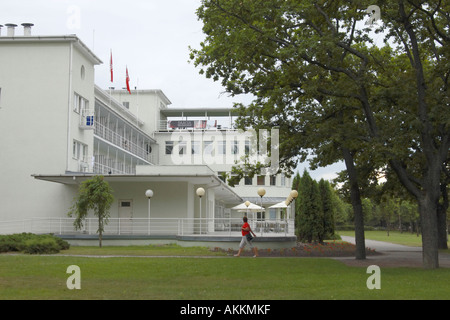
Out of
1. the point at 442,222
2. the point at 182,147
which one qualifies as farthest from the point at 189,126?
the point at 442,222

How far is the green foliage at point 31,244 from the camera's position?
68.7 feet

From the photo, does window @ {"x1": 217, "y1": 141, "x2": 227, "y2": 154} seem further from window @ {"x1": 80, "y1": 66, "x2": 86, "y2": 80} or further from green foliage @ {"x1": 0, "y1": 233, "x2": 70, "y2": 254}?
green foliage @ {"x1": 0, "y1": 233, "x2": 70, "y2": 254}

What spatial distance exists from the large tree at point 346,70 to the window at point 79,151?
17206mm

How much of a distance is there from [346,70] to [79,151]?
21754mm

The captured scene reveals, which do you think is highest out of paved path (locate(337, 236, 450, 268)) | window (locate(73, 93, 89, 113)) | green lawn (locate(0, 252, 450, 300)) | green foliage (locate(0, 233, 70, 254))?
window (locate(73, 93, 89, 113))

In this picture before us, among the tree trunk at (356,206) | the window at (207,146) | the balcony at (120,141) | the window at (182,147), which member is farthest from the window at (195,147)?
the tree trunk at (356,206)

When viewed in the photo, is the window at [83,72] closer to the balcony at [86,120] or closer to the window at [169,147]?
the balcony at [86,120]

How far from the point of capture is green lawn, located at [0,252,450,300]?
390 inches

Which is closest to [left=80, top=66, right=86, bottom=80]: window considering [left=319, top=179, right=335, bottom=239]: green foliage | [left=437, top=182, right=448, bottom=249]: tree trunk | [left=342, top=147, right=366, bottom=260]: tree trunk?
[left=319, top=179, right=335, bottom=239]: green foliage

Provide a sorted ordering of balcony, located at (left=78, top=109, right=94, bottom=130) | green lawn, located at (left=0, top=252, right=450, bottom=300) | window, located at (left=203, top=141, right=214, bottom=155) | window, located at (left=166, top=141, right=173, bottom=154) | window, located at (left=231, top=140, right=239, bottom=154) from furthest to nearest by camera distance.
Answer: window, located at (left=166, top=141, right=173, bottom=154)
window, located at (left=231, top=140, right=239, bottom=154)
window, located at (left=203, top=141, right=214, bottom=155)
balcony, located at (left=78, top=109, right=94, bottom=130)
green lawn, located at (left=0, top=252, right=450, bottom=300)

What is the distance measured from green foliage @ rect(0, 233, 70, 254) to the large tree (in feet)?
31.4

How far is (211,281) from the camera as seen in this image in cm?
1221

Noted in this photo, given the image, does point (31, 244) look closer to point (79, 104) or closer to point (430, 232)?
point (430, 232)
